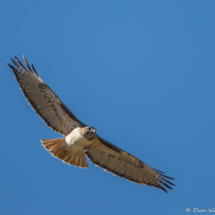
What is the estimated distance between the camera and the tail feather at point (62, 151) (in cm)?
981

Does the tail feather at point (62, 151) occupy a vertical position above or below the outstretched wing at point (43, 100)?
below

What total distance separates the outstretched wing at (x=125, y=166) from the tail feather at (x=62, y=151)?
0.61 meters

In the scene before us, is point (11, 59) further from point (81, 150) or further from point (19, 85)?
point (81, 150)

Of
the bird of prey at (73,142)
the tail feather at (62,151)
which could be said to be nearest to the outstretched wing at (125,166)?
the bird of prey at (73,142)

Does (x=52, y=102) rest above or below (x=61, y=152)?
above

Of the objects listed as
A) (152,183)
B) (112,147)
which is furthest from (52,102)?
(152,183)

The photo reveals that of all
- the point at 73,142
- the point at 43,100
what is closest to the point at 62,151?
the point at 73,142

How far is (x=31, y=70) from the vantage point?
10.2 metres

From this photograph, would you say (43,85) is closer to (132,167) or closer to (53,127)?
(53,127)

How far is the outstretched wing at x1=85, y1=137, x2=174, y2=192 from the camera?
10.5m

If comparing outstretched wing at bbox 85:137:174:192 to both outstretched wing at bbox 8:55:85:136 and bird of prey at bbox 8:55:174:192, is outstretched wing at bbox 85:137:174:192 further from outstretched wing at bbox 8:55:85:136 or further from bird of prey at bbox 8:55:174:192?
outstretched wing at bbox 8:55:85:136

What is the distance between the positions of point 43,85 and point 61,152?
1.84 m

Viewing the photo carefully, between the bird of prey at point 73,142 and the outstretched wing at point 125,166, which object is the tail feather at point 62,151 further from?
the outstretched wing at point 125,166

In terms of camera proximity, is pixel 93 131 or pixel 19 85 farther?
pixel 19 85
